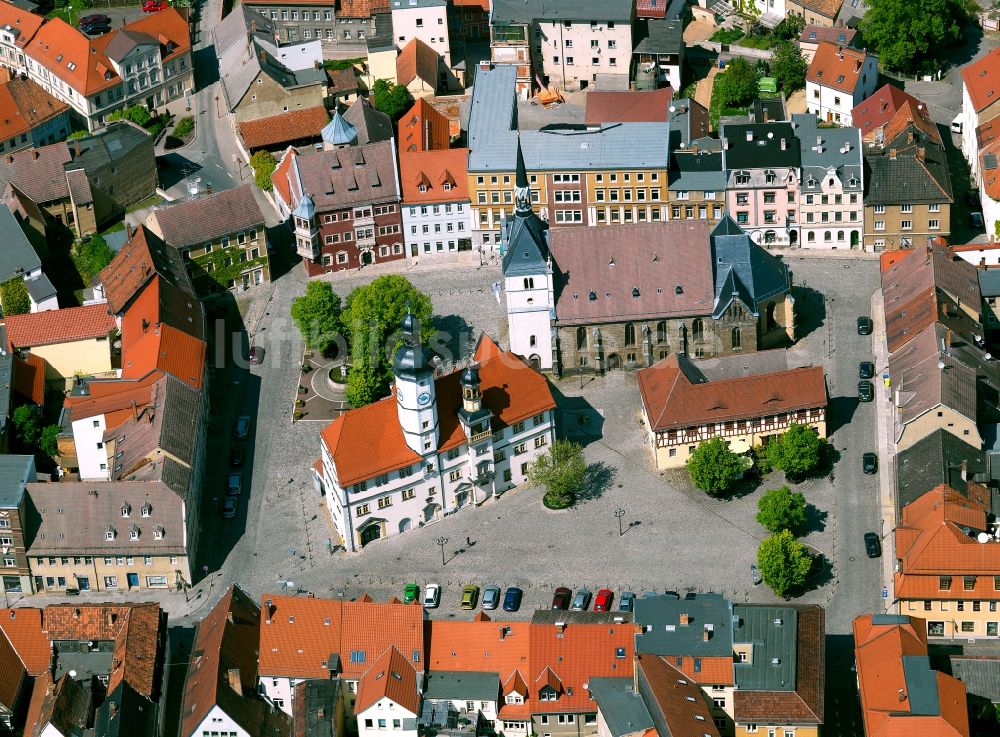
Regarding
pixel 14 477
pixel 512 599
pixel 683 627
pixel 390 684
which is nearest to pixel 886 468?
pixel 683 627

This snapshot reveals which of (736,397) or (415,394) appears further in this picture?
(736,397)

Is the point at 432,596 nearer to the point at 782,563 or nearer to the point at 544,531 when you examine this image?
the point at 544,531

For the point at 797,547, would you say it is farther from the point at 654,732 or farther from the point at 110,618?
the point at 110,618

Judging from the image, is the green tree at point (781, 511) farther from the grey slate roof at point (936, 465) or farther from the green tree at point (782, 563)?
the grey slate roof at point (936, 465)

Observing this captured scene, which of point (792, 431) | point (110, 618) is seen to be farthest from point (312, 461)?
point (792, 431)

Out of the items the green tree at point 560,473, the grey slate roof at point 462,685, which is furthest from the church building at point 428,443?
the grey slate roof at point 462,685

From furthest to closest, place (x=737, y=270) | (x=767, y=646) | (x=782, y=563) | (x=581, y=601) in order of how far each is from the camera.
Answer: (x=737, y=270)
(x=581, y=601)
(x=782, y=563)
(x=767, y=646)

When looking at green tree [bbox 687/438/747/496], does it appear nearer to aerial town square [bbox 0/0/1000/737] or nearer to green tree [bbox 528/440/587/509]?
aerial town square [bbox 0/0/1000/737]
